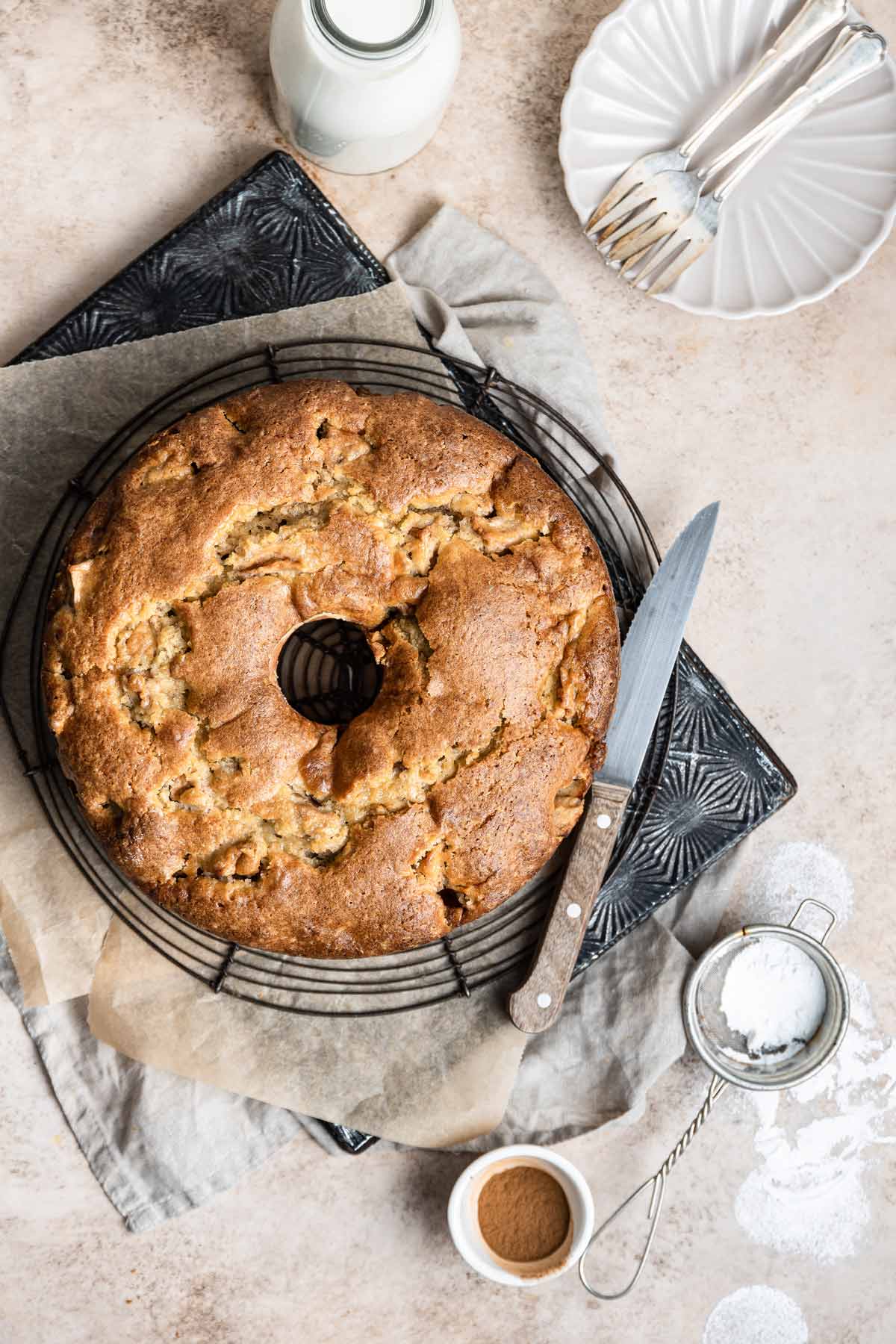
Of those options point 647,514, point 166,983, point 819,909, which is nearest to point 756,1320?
point 819,909

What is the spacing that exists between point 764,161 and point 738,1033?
2.71m

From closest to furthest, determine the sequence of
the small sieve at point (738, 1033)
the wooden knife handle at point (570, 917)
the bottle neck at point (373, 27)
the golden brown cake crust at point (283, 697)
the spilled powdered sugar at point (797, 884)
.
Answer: the golden brown cake crust at point (283, 697) < the bottle neck at point (373, 27) < the wooden knife handle at point (570, 917) < the small sieve at point (738, 1033) < the spilled powdered sugar at point (797, 884)

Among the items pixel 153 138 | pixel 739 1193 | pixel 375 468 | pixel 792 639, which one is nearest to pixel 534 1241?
pixel 739 1193

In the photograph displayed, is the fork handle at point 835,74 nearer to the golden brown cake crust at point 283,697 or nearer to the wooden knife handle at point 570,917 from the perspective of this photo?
the golden brown cake crust at point 283,697

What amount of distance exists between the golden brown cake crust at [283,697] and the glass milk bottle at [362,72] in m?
0.91

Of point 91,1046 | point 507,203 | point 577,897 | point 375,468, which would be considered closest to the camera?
point 375,468

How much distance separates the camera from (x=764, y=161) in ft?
10.9

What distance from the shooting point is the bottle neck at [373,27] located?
268cm

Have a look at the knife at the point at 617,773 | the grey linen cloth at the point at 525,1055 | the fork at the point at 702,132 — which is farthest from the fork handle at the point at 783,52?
the knife at the point at 617,773

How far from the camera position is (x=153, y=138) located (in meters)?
3.25

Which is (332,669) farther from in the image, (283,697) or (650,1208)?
(650,1208)

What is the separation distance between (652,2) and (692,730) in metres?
2.22

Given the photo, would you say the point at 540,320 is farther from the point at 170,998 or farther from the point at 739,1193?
the point at 739,1193

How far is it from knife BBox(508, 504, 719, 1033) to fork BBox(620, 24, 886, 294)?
0.84 m
